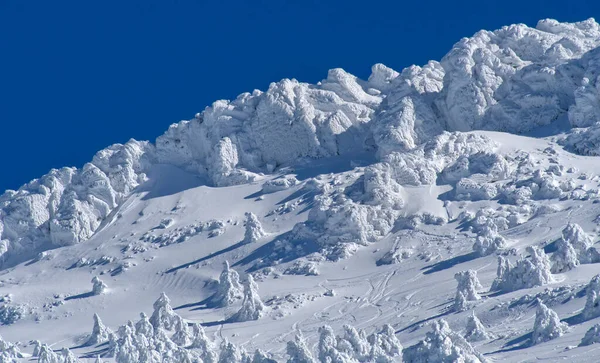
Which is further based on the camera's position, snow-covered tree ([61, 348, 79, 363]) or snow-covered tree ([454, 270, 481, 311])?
snow-covered tree ([454, 270, 481, 311])

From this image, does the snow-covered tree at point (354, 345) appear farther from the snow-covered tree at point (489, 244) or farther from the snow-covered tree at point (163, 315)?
the snow-covered tree at point (489, 244)

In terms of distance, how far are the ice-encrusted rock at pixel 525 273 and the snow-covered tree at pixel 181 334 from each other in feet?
85.7

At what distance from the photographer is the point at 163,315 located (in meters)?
114

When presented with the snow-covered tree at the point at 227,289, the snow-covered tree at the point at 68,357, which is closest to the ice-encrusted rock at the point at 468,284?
the snow-covered tree at the point at 227,289

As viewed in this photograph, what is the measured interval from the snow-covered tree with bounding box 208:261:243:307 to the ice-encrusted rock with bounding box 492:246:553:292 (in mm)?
25708

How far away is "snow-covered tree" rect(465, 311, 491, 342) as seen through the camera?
9300 cm

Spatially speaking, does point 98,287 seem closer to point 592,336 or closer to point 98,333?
point 98,333

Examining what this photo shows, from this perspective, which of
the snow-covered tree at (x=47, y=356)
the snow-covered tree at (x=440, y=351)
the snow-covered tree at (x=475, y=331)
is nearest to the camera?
the snow-covered tree at (x=440, y=351)

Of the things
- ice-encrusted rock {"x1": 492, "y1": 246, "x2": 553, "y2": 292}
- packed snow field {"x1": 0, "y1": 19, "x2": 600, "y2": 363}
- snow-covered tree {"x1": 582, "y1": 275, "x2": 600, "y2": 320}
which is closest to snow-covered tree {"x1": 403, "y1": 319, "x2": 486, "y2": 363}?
packed snow field {"x1": 0, "y1": 19, "x2": 600, "y2": 363}

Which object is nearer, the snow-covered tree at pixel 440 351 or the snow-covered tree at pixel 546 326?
the snow-covered tree at pixel 440 351

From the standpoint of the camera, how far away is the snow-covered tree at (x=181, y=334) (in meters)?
108

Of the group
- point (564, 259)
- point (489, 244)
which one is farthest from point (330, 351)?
point (489, 244)

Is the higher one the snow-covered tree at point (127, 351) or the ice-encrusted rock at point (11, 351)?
the ice-encrusted rock at point (11, 351)

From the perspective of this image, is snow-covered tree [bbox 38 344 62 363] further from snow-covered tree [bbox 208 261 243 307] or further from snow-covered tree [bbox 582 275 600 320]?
snow-covered tree [bbox 582 275 600 320]
